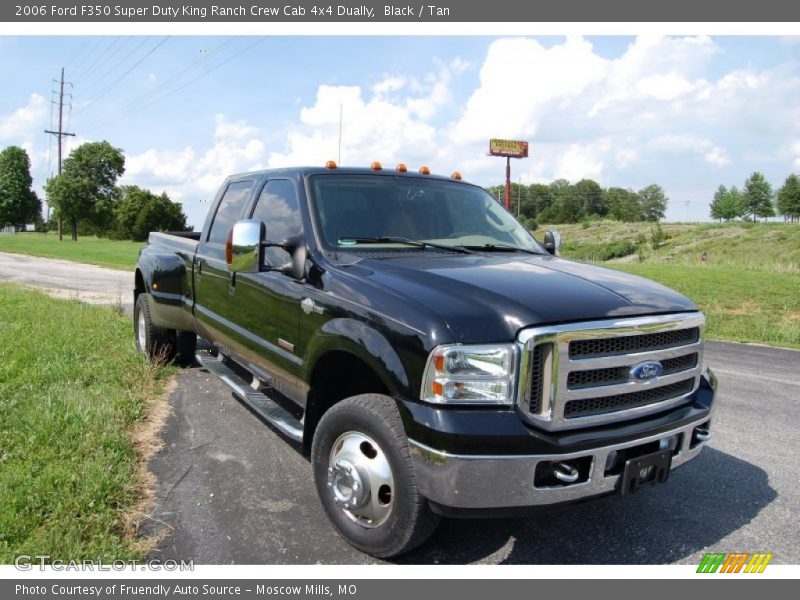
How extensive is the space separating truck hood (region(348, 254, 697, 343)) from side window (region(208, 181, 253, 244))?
6.54 ft

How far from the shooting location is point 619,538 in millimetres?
3336

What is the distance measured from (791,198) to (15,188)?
10011cm

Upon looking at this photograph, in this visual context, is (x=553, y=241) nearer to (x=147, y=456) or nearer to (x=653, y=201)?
(x=147, y=456)

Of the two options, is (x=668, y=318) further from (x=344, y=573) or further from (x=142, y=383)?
(x=142, y=383)

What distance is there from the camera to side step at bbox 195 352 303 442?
3721mm

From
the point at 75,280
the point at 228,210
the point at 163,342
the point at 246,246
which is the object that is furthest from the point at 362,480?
the point at 75,280

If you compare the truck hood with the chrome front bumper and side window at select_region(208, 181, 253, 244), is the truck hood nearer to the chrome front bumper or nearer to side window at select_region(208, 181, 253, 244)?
the chrome front bumper

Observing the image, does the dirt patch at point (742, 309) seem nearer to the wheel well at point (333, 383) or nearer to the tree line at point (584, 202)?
the wheel well at point (333, 383)

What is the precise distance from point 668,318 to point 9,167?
298ft

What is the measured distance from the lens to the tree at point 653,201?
122m

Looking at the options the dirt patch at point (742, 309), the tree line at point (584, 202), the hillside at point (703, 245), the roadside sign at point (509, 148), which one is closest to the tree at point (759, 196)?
the tree line at point (584, 202)

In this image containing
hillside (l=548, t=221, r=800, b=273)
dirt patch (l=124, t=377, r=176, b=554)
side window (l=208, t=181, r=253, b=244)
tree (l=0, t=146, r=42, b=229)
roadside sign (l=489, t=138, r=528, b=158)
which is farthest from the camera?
roadside sign (l=489, t=138, r=528, b=158)

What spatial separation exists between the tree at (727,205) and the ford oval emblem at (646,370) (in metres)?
109

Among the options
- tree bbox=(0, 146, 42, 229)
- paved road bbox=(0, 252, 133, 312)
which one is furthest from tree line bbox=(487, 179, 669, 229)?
paved road bbox=(0, 252, 133, 312)
